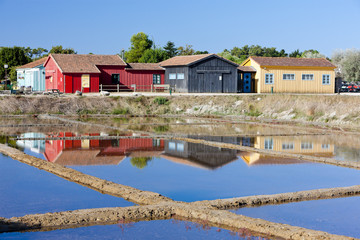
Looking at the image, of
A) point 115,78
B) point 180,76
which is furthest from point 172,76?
point 115,78

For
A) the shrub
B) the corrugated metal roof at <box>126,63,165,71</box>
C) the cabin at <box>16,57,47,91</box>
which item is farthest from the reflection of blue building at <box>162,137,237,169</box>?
the cabin at <box>16,57,47,91</box>

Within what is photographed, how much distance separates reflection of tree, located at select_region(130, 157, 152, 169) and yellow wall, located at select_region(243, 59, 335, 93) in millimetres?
35839

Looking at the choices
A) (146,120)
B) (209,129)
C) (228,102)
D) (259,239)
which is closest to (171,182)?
(259,239)

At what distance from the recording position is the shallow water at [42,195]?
14750 mm

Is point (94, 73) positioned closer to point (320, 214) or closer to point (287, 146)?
point (287, 146)

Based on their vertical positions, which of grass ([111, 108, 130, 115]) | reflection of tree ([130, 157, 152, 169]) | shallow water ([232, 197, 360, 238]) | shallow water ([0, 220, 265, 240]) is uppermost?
grass ([111, 108, 130, 115])

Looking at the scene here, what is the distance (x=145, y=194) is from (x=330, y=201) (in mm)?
5511

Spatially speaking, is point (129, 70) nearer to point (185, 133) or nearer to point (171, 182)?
point (185, 133)

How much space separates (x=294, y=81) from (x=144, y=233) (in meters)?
48.9

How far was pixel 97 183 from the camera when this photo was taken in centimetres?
1780

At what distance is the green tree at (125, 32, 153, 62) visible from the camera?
112125 millimetres

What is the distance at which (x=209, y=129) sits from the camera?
37.4 meters

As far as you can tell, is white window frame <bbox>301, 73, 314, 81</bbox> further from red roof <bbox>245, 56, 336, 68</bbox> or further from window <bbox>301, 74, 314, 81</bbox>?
red roof <bbox>245, 56, 336, 68</bbox>

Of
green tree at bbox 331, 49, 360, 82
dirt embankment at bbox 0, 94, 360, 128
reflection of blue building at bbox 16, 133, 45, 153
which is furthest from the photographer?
green tree at bbox 331, 49, 360, 82
